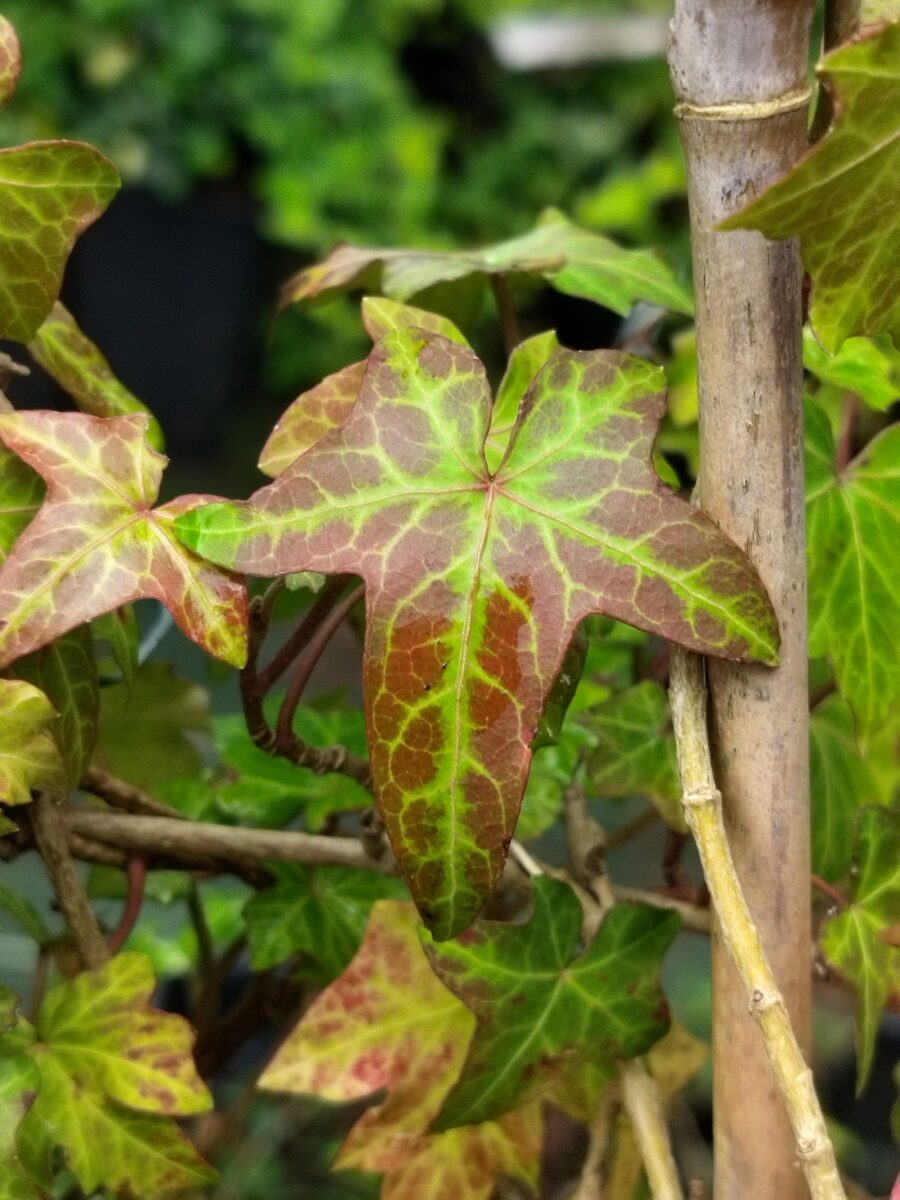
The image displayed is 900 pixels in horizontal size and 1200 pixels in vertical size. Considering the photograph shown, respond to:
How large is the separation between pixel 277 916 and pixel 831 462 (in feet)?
1.00

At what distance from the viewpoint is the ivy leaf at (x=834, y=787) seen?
59 centimetres

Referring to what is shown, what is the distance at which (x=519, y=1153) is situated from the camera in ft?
1.75

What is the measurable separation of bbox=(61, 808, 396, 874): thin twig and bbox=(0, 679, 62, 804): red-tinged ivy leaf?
9 cm

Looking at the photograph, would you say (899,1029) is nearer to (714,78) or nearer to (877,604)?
(877,604)

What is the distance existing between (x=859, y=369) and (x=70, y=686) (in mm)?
311

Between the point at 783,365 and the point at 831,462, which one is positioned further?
the point at 831,462

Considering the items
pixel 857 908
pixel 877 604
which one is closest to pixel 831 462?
pixel 877 604

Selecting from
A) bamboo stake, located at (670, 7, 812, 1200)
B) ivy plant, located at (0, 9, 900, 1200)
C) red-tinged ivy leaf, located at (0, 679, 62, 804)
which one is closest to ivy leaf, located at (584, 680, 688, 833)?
ivy plant, located at (0, 9, 900, 1200)

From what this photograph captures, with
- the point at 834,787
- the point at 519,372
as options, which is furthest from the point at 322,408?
the point at 834,787

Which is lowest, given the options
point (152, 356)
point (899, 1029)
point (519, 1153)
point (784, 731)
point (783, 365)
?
point (152, 356)

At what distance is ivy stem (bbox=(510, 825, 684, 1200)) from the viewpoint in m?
0.46

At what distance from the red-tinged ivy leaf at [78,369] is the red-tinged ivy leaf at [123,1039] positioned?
20cm

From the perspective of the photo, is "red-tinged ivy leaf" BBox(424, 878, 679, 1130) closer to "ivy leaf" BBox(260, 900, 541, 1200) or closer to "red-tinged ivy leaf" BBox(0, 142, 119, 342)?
"ivy leaf" BBox(260, 900, 541, 1200)

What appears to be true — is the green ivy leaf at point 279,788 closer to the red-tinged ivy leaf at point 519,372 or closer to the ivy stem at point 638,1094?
the ivy stem at point 638,1094
